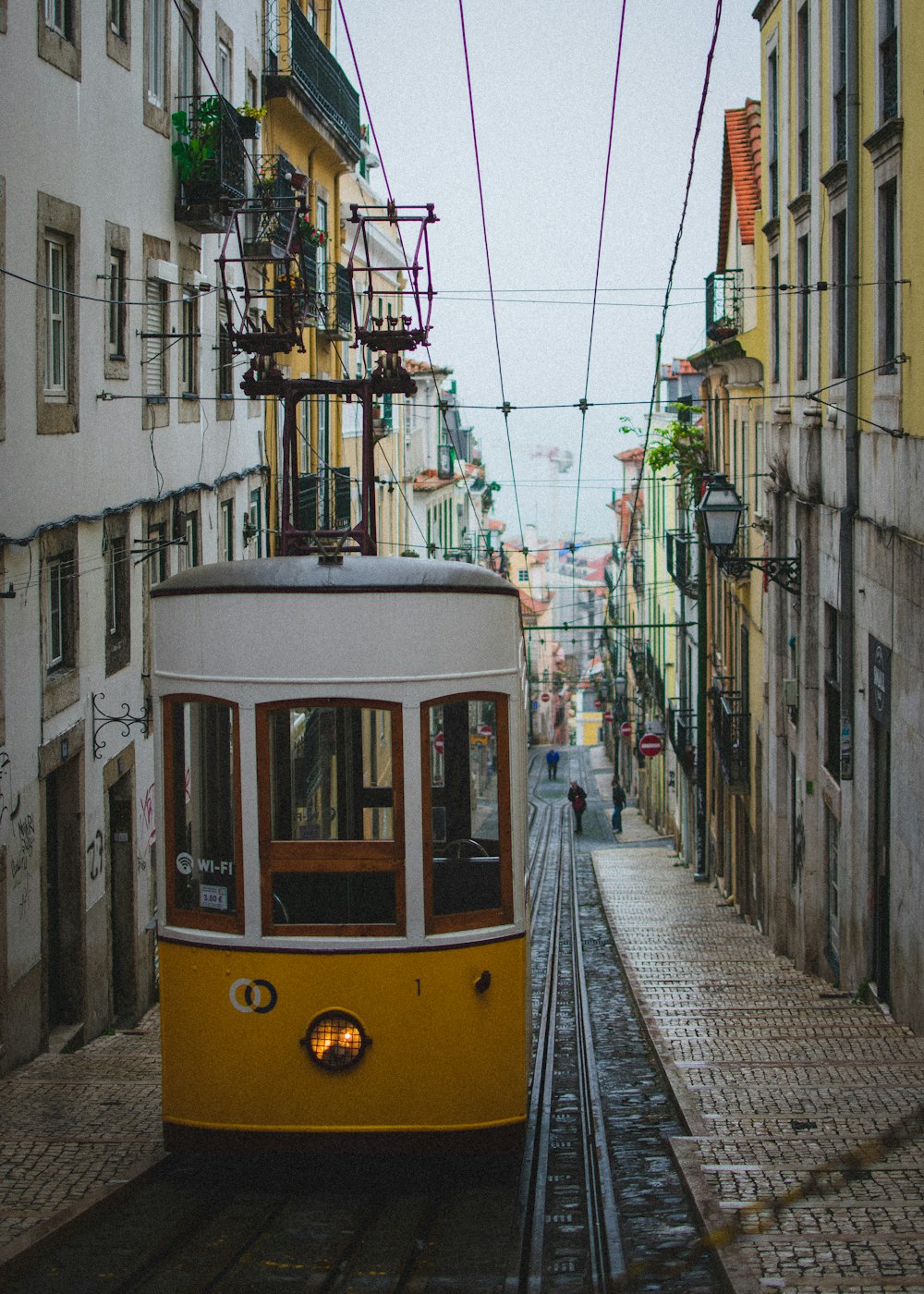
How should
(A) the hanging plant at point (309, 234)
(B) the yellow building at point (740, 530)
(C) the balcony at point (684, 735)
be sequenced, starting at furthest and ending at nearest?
(C) the balcony at point (684, 735) < (A) the hanging plant at point (309, 234) < (B) the yellow building at point (740, 530)

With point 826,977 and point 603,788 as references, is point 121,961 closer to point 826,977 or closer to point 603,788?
point 826,977

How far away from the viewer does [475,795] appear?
7664mm

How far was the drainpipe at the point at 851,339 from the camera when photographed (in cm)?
1309

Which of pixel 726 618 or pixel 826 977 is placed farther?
pixel 726 618

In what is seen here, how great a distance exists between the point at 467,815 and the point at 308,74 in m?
19.2

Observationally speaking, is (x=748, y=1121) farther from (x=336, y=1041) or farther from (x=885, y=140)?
(x=885, y=140)

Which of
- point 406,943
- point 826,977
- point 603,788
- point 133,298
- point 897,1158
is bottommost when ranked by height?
point 603,788

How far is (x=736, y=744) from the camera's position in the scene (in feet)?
74.1

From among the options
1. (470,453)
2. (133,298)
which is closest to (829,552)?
(133,298)

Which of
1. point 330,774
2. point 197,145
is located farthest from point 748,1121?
point 197,145

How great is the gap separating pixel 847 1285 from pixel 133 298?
11.5 metres

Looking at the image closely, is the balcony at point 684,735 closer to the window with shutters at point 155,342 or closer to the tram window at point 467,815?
the window with shutters at point 155,342

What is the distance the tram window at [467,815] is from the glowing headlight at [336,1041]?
59 cm

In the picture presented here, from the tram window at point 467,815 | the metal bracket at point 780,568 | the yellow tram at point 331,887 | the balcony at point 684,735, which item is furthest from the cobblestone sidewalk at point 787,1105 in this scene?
the balcony at point 684,735
